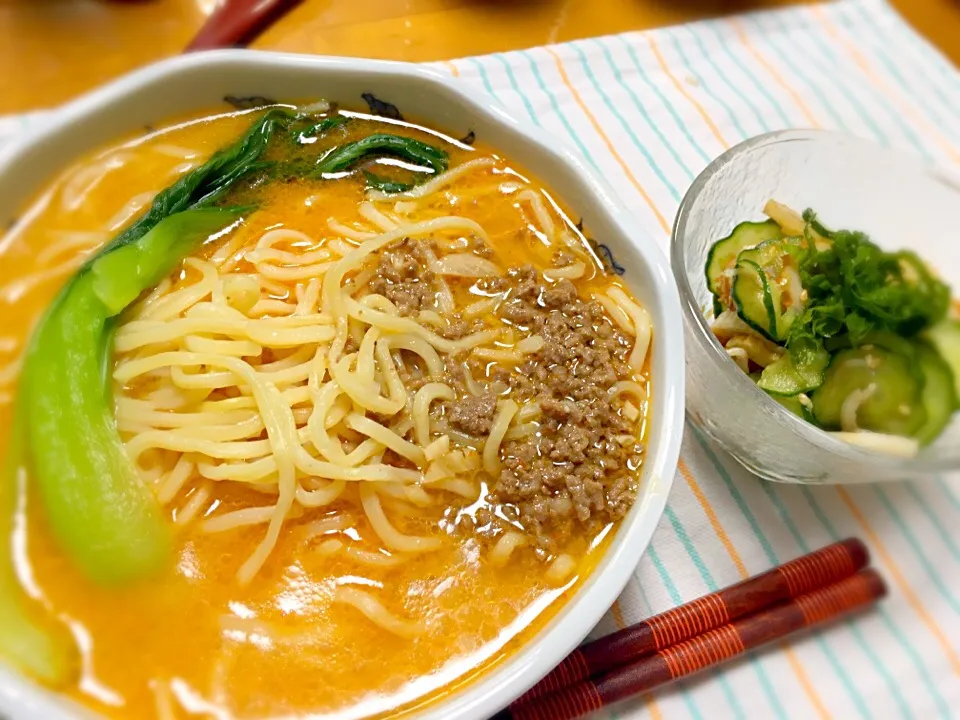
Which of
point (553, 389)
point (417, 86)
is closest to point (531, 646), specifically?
point (553, 389)

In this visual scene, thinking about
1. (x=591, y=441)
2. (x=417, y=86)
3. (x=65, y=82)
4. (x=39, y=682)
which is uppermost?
(x=65, y=82)

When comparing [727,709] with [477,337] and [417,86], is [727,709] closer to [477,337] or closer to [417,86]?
[477,337]

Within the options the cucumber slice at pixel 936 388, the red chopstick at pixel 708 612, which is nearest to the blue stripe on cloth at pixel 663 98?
the cucumber slice at pixel 936 388

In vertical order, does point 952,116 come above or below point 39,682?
above

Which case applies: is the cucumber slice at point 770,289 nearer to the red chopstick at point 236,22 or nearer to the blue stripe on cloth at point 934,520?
the blue stripe on cloth at point 934,520

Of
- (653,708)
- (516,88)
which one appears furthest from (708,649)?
(516,88)

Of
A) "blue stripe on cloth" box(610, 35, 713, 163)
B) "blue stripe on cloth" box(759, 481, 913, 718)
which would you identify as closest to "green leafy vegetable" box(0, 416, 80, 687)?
"blue stripe on cloth" box(759, 481, 913, 718)
